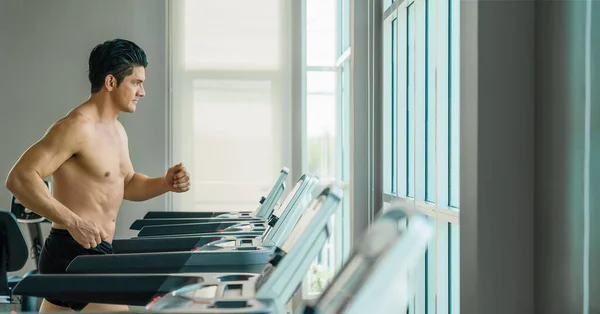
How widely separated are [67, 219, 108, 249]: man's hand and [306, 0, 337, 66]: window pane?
10.8 feet

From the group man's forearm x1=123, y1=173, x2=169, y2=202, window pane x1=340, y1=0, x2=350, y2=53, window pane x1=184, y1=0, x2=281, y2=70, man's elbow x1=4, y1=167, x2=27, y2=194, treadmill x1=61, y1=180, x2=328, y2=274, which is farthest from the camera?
window pane x1=184, y1=0, x2=281, y2=70

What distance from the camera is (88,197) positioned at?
317 cm

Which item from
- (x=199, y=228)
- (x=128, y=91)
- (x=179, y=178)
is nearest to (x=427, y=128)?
(x=199, y=228)

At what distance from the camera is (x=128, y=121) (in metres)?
5.45

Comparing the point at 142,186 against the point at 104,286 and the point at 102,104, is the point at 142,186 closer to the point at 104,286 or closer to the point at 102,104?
the point at 102,104

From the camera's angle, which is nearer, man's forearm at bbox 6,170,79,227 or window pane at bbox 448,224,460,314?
window pane at bbox 448,224,460,314

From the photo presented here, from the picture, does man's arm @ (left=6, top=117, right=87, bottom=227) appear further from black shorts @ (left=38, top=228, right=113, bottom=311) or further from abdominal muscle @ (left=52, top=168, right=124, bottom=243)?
black shorts @ (left=38, top=228, right=113, bottom=311)

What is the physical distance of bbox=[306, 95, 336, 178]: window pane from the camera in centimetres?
563

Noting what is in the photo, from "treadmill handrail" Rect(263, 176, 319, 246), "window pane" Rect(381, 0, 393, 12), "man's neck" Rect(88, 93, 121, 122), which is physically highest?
"window pane" Rect(381, 0, 393, 12)

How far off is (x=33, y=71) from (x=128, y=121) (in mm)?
829

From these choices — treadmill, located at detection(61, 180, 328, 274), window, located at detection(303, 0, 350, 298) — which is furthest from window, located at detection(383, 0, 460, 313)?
window, located at detection(303, 0, 350, 298)

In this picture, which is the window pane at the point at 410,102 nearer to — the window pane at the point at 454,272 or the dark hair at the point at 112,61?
the window pane at the point at 454,272

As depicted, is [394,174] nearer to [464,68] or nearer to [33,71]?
[464,68]

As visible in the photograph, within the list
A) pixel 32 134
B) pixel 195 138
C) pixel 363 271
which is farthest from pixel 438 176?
pixel 32 134
